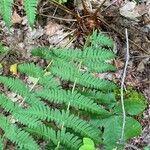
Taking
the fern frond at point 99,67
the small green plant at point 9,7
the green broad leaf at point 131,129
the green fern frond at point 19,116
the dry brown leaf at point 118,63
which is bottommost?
the green broad leaf at point 131,129

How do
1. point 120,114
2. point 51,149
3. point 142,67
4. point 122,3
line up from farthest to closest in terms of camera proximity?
point 122,3 → point 142,67 → point 120,114 → point 51,149

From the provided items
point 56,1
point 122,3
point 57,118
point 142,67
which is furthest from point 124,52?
point 57,118

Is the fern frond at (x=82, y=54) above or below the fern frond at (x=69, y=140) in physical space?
above

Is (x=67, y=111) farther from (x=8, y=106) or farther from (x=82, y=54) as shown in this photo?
(x=82, y=54)

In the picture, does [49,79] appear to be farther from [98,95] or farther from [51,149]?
[51,149]

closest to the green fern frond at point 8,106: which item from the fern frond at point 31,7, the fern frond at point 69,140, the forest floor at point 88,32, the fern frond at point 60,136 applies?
the fern frond at point 60,136

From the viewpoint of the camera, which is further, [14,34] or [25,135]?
[14,34]

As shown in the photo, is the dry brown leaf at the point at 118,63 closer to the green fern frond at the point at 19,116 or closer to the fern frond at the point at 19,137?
the green fern frond at the point at 19,116

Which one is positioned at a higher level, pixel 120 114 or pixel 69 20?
pixel 69 20
